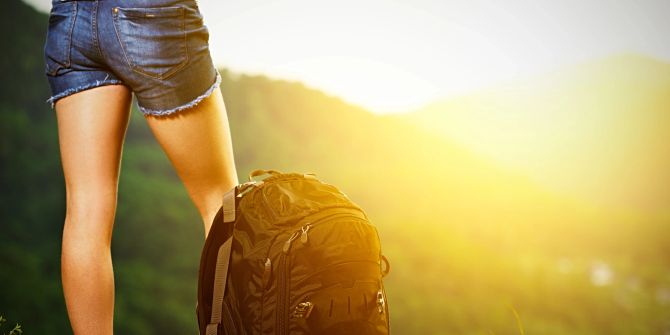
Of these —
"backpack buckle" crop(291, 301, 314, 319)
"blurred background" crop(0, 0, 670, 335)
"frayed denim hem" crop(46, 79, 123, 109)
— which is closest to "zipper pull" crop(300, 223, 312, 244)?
"backpack buckle" crop(291, 301, 314, 319)

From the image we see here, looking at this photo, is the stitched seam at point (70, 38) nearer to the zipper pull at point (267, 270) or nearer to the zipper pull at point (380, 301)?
the zipper pull at point (267, 270)

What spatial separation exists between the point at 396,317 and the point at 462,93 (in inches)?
180

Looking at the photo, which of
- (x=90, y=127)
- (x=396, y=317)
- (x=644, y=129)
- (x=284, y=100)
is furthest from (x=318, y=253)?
(x=644, y=129)

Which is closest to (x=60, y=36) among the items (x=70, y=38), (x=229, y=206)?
(x=70, y=38)

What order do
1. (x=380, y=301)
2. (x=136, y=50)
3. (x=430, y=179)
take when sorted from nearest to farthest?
(x=136, y=50) < (x=380, y=301) < (x=430, y=179)

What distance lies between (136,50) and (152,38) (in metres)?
0.03

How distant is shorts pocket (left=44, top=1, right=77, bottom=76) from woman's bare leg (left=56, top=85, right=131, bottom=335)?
6 centimetres

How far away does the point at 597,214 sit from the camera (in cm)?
841

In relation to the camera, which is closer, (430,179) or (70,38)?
(70,38)

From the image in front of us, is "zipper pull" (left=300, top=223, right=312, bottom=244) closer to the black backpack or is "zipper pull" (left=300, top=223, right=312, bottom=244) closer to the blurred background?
the black backpack

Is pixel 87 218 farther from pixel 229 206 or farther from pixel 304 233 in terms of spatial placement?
pixel 304 233

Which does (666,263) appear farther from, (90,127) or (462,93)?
(90,127)

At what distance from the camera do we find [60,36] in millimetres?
897

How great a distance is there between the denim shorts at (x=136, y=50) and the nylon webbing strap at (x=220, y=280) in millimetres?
264
